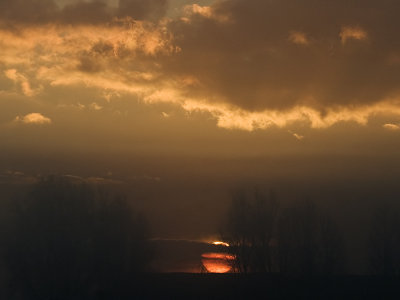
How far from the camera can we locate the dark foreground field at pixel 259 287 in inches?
1492

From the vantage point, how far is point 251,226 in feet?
181

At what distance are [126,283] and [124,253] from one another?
10741 mm

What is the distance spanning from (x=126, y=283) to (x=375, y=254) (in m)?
24.8

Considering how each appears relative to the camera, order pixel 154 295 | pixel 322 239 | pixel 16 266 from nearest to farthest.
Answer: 1. pixel 154 295
2. pixel 16 266
3. pixel 322 239

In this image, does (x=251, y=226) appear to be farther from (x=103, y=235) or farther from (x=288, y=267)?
(x=103, y=235)

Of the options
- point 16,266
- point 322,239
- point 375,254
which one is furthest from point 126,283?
point 375,254

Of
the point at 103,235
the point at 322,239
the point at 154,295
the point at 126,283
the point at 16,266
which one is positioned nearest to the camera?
the point at 154,295

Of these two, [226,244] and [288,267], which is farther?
[226,244]

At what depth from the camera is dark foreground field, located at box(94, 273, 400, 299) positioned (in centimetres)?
3791

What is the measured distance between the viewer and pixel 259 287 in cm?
3900

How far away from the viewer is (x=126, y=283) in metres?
41.1

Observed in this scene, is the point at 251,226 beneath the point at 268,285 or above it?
above

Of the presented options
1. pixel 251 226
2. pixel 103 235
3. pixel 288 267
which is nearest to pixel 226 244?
pixel 251 226

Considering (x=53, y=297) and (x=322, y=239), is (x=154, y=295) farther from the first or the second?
(x=322, y=239)
